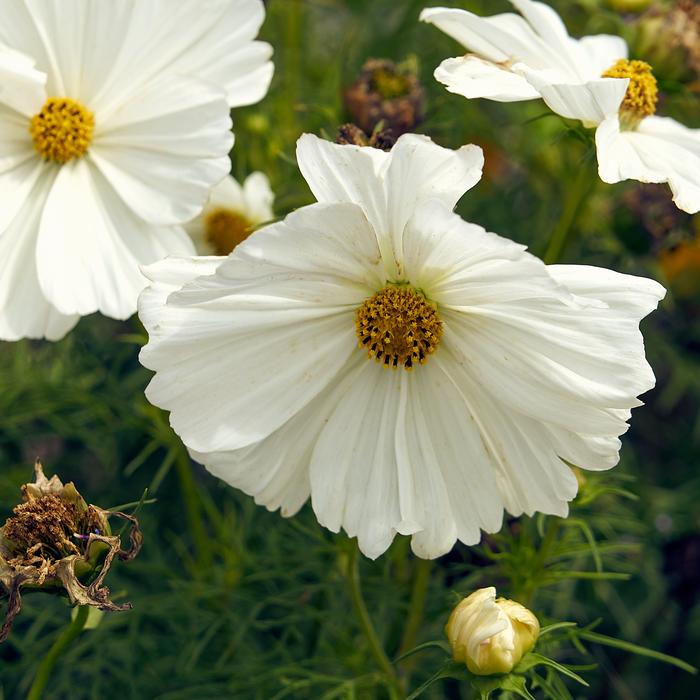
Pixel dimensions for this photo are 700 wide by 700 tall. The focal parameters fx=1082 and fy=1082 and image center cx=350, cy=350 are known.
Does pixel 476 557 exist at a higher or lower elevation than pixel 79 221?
lower

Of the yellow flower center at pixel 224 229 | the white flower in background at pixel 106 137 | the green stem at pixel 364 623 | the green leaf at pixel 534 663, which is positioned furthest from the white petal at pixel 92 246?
the green leaf at pixel 534 663

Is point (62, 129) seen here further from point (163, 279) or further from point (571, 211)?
point (571, 211)

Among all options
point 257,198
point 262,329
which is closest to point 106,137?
point 257,198

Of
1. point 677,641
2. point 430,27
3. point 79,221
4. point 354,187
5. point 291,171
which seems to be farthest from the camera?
point 430,27

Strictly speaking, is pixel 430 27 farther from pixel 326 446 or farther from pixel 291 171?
pixel 326 446

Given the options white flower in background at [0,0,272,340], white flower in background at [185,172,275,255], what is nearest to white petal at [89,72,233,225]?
white flower in background at [0,0,272,340]

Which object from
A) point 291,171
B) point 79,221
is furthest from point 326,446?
→ point 291,171
